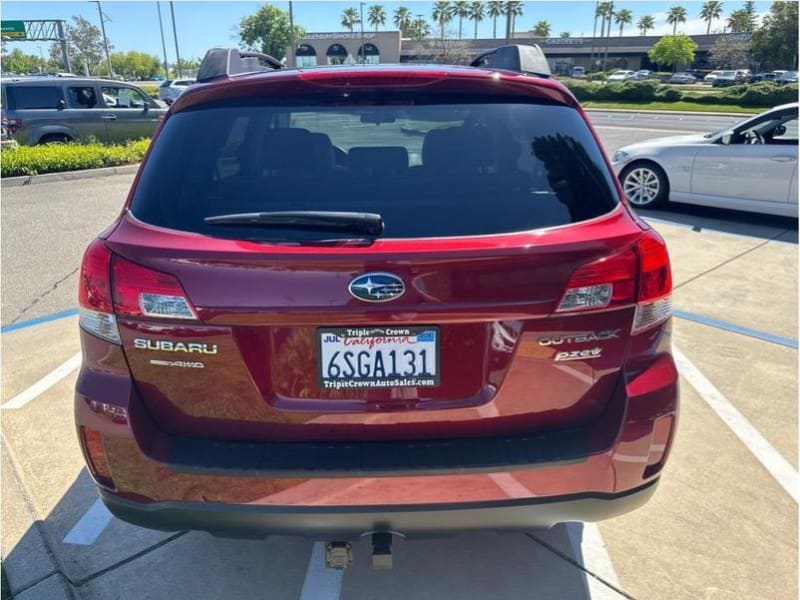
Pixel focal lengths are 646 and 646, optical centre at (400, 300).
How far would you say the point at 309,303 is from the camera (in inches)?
73.2

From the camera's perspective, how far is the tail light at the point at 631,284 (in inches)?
76.4

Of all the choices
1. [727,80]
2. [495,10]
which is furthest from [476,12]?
[727,80]

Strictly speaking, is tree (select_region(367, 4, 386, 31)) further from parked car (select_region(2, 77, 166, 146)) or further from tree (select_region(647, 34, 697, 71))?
parked car (select_region(2, 77, 166, 146))

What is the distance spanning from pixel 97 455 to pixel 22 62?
10287 cm

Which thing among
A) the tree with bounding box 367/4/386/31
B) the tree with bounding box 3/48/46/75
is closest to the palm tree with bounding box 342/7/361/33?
the tree with bounding box 367/4/386/31

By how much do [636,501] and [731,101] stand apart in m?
42.4

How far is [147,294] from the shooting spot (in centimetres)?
193

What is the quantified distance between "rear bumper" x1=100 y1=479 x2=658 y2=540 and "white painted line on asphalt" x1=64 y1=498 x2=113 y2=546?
0.89 m

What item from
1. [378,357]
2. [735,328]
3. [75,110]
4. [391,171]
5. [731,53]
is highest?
[731,53]

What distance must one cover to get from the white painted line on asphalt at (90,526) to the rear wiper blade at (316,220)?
1.53 m

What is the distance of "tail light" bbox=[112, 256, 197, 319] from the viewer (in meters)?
1.90

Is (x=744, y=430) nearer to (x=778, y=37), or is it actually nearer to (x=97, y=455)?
(x=97, y=455)

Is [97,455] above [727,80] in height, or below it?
below

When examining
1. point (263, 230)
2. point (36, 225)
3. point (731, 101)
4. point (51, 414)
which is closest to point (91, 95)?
point (36, 225)
